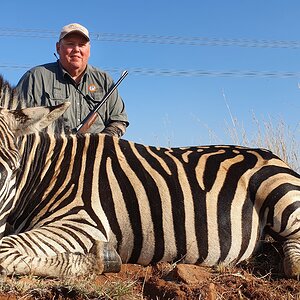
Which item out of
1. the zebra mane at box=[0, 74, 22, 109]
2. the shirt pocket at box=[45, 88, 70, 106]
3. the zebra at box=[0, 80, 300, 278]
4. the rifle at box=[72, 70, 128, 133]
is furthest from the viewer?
the shirt pocket at box=[45, 88, 70, 106]

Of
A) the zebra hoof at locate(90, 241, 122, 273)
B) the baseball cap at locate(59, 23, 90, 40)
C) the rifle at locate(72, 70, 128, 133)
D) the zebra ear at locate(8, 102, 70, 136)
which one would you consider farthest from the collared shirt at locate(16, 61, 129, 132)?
the zebra hoof at locate(90, 241, 122, 273)

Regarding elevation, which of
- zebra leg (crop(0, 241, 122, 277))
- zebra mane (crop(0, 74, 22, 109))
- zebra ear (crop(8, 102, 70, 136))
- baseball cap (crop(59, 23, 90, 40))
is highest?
baseball cap (crop(59, 23, 90, 40))

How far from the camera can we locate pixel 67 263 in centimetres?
269

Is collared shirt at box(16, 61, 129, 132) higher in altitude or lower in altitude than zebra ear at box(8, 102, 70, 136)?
higher

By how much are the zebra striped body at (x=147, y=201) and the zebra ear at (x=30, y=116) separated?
28 millimetres

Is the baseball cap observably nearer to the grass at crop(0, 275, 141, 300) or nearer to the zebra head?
the zebra head

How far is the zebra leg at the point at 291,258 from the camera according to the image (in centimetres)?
300

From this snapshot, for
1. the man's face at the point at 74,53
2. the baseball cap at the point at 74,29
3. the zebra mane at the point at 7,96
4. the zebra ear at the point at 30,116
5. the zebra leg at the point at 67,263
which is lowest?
the zebra leg at the point at 67,263

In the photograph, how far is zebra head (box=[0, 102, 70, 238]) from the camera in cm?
262

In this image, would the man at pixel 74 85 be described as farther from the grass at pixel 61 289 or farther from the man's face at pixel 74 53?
the grass at pixel 61 289

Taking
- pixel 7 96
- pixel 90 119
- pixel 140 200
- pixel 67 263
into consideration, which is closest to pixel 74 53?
pixel 90 119

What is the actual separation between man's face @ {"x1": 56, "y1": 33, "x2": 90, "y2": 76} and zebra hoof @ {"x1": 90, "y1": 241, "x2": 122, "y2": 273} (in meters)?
2.81

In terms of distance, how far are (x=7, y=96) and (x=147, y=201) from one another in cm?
113

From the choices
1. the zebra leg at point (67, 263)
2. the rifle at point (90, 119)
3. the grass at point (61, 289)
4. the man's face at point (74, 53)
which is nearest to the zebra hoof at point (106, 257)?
the zebra leg at point (67, 263)
